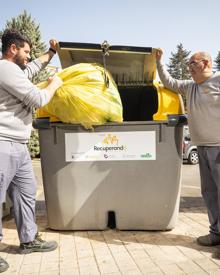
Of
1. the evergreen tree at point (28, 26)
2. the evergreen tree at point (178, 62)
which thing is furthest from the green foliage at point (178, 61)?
the evergreen tree at point (28, 26)

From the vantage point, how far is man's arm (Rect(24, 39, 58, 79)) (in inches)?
137

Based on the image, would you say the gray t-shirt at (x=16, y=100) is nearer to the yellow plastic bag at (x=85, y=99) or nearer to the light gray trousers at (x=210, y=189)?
the yellow plastic bag at (x=85, y=99)

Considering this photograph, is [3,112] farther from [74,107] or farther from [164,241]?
[164,241]

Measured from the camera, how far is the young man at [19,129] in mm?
2949

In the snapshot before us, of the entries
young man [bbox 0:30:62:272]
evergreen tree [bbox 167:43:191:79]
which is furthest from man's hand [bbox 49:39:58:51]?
evergreen tree [bbox 167:43:191:79]

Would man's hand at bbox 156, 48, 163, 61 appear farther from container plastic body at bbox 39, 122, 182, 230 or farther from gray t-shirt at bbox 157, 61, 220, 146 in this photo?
container plastic body at bbox 39, 122, 182, 230

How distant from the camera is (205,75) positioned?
3.32 meters

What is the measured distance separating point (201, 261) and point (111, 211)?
1.09 meters

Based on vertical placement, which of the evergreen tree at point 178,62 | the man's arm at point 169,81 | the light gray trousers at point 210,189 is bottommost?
the light gray trousers at point 210,189

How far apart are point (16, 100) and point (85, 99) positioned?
2.12ft

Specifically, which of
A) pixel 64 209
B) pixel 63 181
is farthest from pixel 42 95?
pixel 64 209

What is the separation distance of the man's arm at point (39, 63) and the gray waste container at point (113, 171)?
10 cm

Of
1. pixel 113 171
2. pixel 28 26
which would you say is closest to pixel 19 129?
pixel 113 171

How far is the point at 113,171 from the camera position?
144 inches
